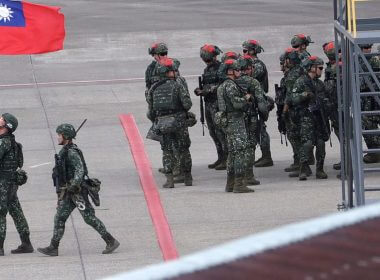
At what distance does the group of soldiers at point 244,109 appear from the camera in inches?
540

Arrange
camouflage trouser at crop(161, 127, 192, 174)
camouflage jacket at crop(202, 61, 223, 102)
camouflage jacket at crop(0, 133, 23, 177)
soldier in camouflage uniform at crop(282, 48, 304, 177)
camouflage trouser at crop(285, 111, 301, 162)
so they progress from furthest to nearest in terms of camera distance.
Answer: camouflage jacket at crop(202, 61, 223, 102) → camouflage trouser at crop(285, 111, 301, 162) → soldier in camouflage uniform at crop(282, 48, 304, 177) → camouflage trouser at crop(161, 127, 192, 174) → camouflage jacket at crop(0, 133, 23, 177)

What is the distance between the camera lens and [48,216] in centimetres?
1282

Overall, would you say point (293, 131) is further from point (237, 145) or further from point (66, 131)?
point (66, 131)

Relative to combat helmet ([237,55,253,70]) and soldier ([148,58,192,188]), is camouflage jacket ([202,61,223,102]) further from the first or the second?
soldier ([148,58,192,188])

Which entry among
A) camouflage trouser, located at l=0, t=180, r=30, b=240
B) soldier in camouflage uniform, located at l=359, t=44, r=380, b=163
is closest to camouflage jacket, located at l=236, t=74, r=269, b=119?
soldier in camouflage uniform, located at l=359, t=44, r=380, b=163

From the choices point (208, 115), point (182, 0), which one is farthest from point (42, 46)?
point (182, 0)

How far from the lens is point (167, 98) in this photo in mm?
13852

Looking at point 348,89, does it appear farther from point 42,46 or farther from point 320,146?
point 320,146

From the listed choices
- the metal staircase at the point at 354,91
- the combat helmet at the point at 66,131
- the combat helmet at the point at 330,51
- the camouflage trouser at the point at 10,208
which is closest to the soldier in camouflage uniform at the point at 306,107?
the combat helmet at the point at 330,51

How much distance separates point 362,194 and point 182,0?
24527mm

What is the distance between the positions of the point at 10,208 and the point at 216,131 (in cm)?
478

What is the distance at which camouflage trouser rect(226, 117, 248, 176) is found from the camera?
1366 cm

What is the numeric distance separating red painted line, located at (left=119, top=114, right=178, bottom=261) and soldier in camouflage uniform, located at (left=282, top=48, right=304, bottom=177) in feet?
6.70

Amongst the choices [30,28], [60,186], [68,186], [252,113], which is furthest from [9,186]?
[252,113]
